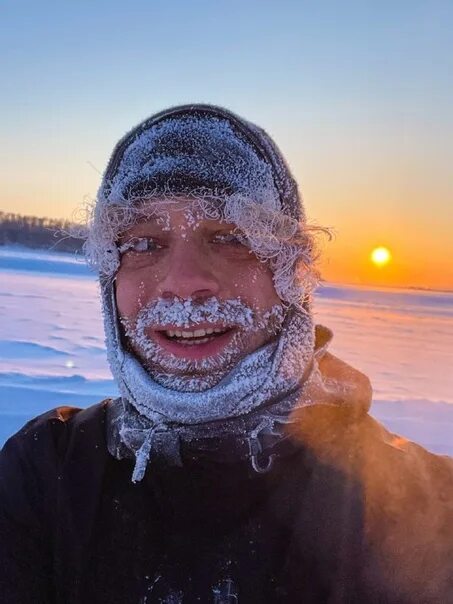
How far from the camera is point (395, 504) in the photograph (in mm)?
1277

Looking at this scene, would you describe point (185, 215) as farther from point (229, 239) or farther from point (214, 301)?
point (214, 301)

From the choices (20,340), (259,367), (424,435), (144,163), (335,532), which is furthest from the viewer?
(20,340)

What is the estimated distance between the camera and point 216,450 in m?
1.34

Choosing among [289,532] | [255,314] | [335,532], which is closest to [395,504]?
[335,532]

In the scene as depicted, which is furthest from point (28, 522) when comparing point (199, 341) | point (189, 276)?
point (189, 276)

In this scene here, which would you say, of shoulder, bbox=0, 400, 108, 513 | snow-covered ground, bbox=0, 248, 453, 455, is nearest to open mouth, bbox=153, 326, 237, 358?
shoulder, bbox=0, 400, 108, 513

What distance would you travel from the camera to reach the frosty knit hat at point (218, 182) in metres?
1.43

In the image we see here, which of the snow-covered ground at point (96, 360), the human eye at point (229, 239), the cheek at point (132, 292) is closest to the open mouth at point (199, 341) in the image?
the cheek at point (132, 292)

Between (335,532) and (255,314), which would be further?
(255,314)

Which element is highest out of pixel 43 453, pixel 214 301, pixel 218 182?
pixel 218 182

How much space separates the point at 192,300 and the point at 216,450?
0.36 metres

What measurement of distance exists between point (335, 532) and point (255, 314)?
538mm

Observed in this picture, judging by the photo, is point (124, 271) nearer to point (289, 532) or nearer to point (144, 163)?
point (144, 163)

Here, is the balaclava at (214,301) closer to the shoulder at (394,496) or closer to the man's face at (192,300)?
the man's face at (192,300)
